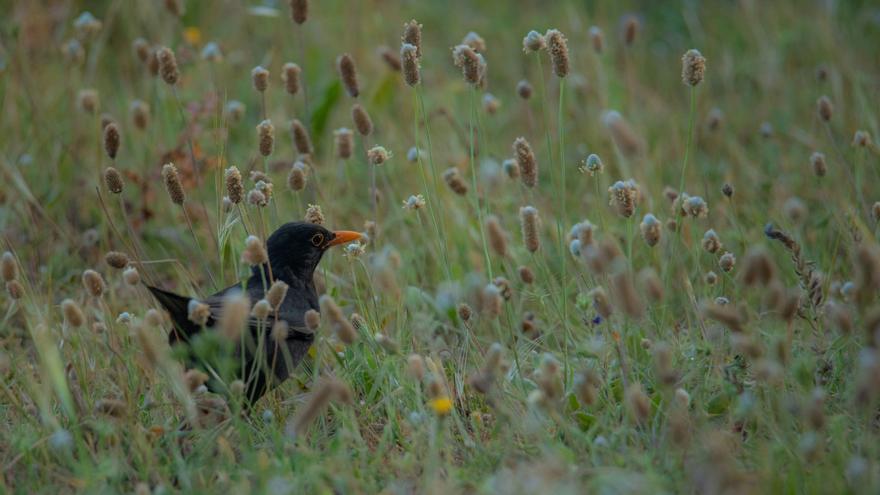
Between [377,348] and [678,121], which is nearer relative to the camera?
[377,348]

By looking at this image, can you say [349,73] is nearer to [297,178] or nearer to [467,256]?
[297,178]

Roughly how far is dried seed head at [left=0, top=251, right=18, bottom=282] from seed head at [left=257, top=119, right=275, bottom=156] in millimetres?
859

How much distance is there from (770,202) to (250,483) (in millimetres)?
2895

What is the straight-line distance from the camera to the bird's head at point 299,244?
390 cm

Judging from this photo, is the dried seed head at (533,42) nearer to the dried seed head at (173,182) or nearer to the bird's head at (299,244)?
the bird's head at (299,244)

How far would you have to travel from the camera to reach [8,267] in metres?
3.18

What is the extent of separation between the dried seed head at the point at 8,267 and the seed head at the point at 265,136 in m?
0.86

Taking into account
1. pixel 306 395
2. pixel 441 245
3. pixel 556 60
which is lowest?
pixel 306 395

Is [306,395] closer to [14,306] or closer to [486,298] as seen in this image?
[486,298]

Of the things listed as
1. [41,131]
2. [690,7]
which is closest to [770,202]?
[690,7]

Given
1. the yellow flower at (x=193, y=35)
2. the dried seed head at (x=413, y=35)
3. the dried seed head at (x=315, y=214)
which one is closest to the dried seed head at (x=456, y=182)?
the dried seed head at (x=315, y=214)

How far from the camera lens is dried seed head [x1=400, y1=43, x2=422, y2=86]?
3328 millimetres

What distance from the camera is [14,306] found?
3984 mm

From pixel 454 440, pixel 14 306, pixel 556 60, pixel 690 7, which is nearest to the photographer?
pixel 454 440
